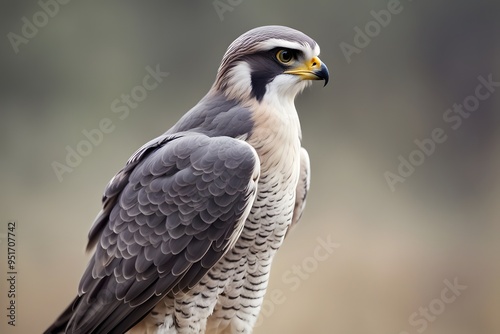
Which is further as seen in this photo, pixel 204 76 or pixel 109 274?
pixel 204 76

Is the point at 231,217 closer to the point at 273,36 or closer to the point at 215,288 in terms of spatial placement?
the point at 215,288

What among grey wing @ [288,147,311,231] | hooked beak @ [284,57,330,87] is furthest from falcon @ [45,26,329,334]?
grey wing @ [288,147,311,231]

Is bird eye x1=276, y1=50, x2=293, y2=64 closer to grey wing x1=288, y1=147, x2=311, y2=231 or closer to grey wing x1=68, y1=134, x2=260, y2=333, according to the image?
grey wing x1=68, y1=134, x2=260, y2=333

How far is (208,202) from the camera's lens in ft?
7.27

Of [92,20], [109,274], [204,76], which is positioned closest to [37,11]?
[92,20]

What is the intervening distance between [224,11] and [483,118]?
1.60m

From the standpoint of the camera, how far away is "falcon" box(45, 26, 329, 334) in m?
2.21

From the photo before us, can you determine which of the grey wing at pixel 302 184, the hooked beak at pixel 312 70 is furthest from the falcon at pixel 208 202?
the grey wing at pixel 302 184

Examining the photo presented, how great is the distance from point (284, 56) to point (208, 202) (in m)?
0.53

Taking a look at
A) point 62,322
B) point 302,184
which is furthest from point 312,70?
point 62,322

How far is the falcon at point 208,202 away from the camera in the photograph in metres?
2.21

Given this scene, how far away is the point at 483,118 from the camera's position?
Answer: 13.1 feet

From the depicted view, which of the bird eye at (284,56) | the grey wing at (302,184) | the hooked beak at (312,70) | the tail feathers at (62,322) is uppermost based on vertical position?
the bird eye at (284,56)

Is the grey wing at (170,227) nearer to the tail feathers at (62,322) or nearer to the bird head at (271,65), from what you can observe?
the tail feathers at (62,322)
